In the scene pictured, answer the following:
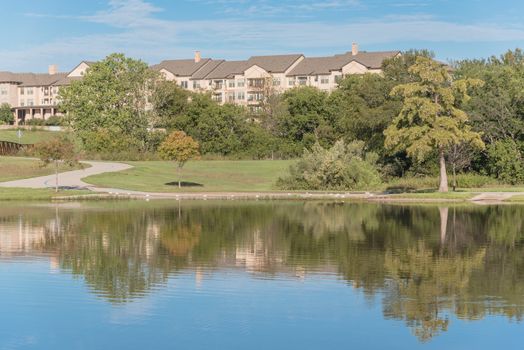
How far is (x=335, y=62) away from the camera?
499 ft

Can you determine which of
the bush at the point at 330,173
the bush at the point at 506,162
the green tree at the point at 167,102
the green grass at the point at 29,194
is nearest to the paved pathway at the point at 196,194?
the green grass at the point at 29,194

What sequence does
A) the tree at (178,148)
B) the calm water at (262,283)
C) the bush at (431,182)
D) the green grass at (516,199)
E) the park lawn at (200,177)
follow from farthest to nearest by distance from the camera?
the tree at (178,148) → the park lawn at (200,177) → the bush at (431,182) → the green grass at (516,199) → the calm water at (262,283)

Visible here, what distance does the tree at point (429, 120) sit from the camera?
194 ft

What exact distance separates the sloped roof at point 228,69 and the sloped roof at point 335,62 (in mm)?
9683

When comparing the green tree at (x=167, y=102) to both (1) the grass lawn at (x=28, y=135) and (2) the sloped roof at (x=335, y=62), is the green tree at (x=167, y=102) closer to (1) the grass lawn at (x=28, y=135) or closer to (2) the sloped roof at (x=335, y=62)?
(1) the grass lawn at (x=28, y=135)

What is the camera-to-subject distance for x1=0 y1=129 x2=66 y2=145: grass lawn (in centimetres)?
12396

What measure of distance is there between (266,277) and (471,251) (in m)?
9.25

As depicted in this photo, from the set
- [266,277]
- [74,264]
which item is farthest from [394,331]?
[74,264]

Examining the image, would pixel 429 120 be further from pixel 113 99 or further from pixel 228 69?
pixel 228 69

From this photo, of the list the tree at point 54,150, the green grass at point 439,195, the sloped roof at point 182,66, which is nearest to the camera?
the green grass at point 439,195

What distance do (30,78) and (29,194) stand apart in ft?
425

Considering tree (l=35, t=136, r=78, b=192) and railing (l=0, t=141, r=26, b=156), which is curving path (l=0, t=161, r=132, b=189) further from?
railing (l=0, t=141, r=26, b=156)

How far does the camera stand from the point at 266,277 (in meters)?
26.2

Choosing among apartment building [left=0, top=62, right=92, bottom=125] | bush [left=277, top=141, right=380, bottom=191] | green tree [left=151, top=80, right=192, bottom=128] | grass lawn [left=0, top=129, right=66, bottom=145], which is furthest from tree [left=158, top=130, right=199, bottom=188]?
apartment building [left=0, top=62, right=92, bottom=125]
